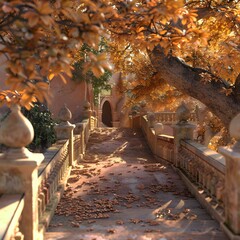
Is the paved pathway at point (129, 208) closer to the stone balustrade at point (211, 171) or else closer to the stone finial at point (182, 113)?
the stone balustrade at point (211, 171)

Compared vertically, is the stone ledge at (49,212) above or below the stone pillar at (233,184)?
below

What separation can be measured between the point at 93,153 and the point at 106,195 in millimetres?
8484

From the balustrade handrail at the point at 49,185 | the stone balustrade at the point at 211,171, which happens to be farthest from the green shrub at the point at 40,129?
the balustrade handrail at the point at 49,185

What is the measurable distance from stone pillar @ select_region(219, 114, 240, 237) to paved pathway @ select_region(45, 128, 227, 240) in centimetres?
25

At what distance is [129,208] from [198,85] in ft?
12.6

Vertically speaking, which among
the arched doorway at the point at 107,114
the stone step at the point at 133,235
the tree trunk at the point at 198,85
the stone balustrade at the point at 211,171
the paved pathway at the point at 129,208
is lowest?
the arched doorway at the point at 107,114

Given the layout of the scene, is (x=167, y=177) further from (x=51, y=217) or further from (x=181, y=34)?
(x=181, y=34)

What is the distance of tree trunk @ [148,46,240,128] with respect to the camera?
342 inches

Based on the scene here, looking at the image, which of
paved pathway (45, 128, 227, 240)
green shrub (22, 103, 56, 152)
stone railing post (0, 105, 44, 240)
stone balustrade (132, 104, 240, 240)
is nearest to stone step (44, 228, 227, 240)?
paved pathway (45, 128, 227, 240)

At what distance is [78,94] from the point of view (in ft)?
73.6

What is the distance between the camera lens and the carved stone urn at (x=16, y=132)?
13.8 ft

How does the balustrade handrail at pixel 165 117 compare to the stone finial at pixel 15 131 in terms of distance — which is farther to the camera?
the balustrade handrail at pixel 165 117

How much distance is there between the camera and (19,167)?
422 cm

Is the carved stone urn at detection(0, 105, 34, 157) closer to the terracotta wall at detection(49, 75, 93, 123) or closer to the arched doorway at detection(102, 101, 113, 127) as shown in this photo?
the terracotta wall at detection(49, 75, 93, 123)
